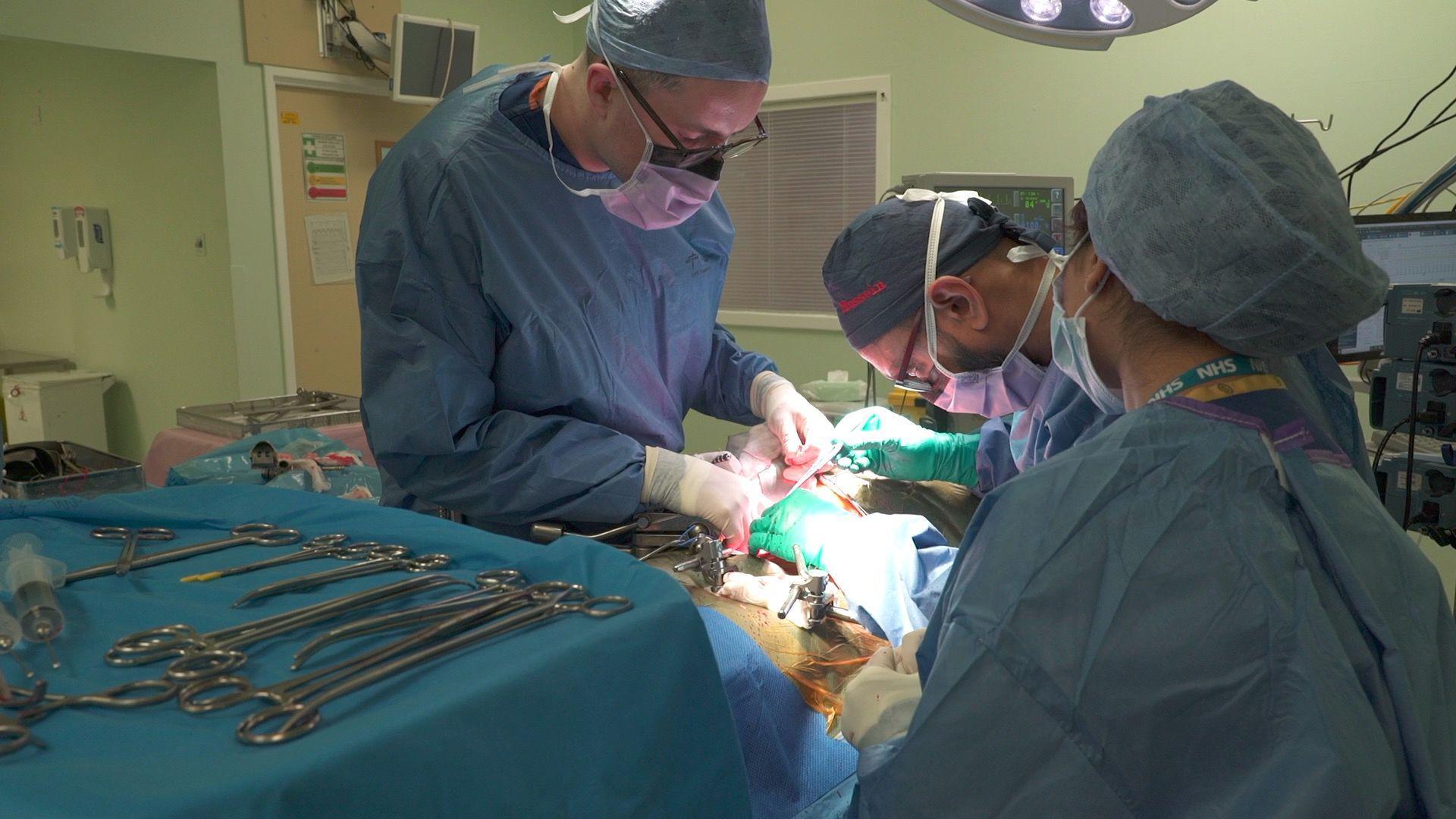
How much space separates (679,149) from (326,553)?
3.54 feet

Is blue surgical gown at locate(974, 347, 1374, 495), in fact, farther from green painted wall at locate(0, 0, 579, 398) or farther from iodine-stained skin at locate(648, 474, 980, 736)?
green painted wall at locate(0, 0, 579, 398)

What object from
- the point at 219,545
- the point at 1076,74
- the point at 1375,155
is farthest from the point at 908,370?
the point at 1076,74

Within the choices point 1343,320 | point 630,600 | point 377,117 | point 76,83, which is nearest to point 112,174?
point 76,83

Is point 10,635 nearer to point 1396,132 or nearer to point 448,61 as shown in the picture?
point 1396,132

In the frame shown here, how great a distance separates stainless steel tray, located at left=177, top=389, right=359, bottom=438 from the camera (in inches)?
132

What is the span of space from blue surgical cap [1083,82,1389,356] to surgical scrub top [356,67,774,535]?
1.08 metres

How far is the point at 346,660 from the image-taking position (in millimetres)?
835

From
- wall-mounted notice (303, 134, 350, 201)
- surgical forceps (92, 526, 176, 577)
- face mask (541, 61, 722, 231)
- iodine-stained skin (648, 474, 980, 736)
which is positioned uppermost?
wall-mounted notice (303, 134, 350, 201)

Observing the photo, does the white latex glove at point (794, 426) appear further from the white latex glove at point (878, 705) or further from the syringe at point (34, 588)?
the syringe at point (34, 588)

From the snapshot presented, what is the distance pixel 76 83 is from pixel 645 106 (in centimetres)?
493

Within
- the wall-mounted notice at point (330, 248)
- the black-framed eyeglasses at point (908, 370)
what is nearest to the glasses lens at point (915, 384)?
the black-framed eyeglasses at point (908, 370)

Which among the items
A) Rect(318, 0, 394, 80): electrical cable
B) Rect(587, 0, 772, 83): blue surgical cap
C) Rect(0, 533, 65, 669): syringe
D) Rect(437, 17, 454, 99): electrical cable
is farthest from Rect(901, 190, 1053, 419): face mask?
Rect(318, 0, 394, 80): electrical cable

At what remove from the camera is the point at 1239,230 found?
1.02 m

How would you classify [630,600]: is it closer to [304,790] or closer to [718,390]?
[304,790]
